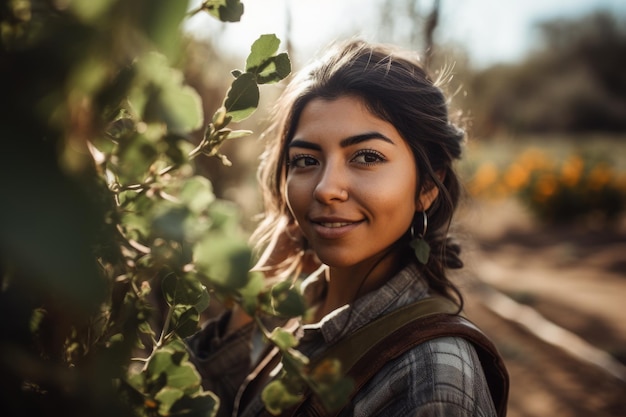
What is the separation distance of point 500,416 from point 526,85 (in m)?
36.1

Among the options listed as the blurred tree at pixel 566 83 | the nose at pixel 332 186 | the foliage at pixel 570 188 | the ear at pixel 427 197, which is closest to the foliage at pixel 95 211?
the nose at pixel 332 186

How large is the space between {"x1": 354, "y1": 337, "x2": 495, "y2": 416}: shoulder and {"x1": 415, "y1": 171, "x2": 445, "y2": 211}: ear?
1.55 feet

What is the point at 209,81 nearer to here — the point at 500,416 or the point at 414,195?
the point at 414,195

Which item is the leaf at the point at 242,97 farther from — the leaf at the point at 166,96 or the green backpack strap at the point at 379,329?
the green backpack strap at the point at 379,329

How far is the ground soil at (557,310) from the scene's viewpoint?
3994 millimetres

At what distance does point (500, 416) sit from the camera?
148 cm

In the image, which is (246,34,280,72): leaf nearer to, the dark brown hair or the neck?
the dark brown hair

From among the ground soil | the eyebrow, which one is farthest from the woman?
the ground soil

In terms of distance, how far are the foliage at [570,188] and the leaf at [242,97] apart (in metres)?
9.59

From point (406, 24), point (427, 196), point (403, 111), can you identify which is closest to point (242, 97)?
point (403, 111)

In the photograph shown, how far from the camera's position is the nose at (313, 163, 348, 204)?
56.2 inches

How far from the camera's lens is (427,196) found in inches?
65.8

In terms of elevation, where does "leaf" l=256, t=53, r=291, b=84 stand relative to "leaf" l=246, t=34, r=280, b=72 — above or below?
below

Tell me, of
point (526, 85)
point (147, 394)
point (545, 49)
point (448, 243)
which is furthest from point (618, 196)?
point (545, 49)
